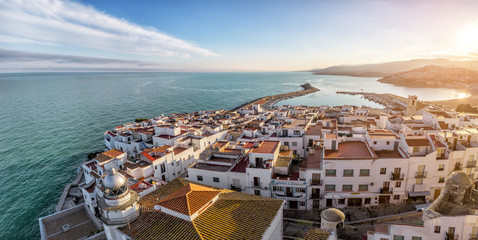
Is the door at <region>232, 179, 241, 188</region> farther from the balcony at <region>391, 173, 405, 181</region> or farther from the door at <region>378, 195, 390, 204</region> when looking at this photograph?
the balcony at <region>391, 173, 405, 181</region>

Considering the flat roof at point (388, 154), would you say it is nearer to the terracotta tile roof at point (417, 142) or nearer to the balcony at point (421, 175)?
the terracotta tile roof at point (417, 142)

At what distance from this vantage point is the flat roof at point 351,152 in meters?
25.5

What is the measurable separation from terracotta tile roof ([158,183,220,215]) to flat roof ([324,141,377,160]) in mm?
13991

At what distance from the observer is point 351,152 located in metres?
26.6

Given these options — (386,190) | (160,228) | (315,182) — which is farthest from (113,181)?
(386,190)

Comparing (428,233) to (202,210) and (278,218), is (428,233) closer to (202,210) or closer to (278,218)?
(278,218)

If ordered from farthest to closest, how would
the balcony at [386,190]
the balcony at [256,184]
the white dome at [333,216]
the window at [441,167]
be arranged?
the balcony at [256,184] < the balcony at [386,190] < the window at [441,167] < the white dome at [333,216]

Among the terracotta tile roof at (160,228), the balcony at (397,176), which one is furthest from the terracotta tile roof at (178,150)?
the balcony at (397,176)

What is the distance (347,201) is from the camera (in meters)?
26.1

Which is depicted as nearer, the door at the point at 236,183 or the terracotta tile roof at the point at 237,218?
the terracotta tile roof at the point at 237,218

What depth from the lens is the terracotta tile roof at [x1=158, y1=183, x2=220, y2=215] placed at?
17172 millimetres

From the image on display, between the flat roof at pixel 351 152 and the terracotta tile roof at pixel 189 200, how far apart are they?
45.9 ft

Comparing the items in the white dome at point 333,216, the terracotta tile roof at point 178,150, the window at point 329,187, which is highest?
the white dome at point 333,216

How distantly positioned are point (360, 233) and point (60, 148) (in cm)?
7114
